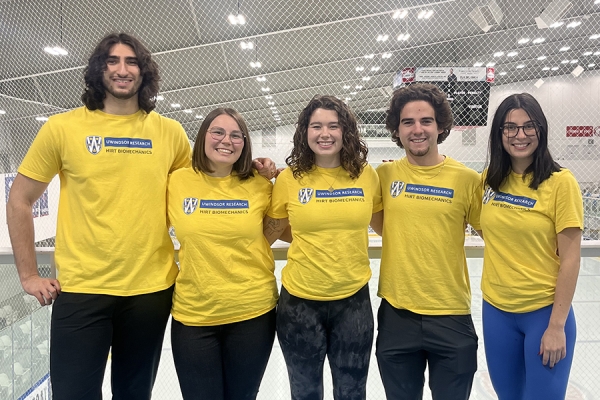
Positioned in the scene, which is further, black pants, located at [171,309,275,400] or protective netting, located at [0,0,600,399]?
protective netting, located at [0,0,600,399]

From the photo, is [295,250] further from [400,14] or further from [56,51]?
[56,51]

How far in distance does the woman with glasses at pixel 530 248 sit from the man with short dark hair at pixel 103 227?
1.32m

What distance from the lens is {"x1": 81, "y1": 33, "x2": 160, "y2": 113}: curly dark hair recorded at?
1623 mm

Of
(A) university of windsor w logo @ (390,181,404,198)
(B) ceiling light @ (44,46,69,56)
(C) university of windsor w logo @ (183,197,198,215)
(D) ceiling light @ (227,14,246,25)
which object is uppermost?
(D) ceiling light @ (227,14,246,25)

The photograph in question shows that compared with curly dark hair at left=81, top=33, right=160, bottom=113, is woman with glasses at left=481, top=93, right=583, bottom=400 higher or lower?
lower

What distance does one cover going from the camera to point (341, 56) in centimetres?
1021

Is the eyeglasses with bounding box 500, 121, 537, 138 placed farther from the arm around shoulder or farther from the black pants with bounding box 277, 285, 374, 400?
the arm around shoulder

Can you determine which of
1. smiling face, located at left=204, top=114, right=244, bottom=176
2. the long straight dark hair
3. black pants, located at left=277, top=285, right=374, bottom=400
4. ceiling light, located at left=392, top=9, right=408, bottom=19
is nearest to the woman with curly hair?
black pants, located at left=277, top=285, right=374, bottom=400

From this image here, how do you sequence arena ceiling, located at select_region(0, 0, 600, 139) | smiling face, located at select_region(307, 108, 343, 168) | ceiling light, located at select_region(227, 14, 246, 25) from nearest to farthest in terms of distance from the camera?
smiling face, located at select_region(307, 108, 343, 168)
arena ceiling, located at select_region(0, 0, 600, 139)
ceiling light, located at select_region(227, 14, 246, 25)

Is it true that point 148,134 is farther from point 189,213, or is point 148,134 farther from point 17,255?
point 17,255

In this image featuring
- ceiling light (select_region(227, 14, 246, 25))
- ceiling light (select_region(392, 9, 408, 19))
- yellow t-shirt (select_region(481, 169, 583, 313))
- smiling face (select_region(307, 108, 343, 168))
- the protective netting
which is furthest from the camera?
ceiling light (select_region(392, 9, 408, 19))

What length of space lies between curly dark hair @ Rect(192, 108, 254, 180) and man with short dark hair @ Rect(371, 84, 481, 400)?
1.96 ft

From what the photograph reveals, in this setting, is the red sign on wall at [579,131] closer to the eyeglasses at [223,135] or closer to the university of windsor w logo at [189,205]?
the eyeglasses at [223,135]

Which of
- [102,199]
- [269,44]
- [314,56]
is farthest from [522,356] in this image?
[314,56]
